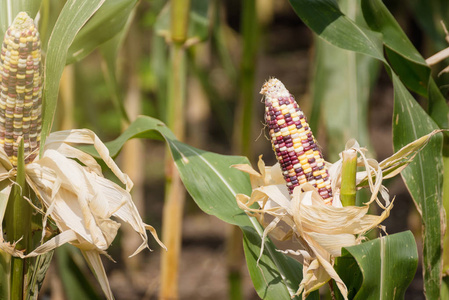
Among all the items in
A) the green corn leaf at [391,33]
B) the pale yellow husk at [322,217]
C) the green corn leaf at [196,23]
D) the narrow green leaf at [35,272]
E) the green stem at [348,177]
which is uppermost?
the green corn leaf at [196,23]

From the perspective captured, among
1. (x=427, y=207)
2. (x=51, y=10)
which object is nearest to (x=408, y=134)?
(x=427, y=207)

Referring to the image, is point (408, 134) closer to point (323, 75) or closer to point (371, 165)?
point (371, 165)

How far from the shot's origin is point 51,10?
1301 mm

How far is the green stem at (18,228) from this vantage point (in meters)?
0.75

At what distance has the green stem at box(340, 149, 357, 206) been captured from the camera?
69 centimetres

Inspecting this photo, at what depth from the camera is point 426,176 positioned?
868 mm

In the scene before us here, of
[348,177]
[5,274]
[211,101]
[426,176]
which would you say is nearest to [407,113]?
[426,176]

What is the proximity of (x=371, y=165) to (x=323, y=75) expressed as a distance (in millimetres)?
526

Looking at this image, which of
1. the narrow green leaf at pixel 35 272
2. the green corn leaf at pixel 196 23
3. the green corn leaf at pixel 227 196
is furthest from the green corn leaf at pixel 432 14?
the narrow green leaf at pixel 35 272

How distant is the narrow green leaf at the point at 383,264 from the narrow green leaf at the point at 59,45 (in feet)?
1.33

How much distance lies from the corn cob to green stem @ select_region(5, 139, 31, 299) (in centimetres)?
33

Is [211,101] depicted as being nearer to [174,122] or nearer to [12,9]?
[174,122]

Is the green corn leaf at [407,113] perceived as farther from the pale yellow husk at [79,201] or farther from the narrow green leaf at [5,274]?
the narrow green leaf at [5,274]

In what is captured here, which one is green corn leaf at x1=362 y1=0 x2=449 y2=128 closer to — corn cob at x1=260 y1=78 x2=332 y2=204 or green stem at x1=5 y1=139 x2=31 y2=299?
corn cob at x1=260 y1=78 x2=332 y2=204
